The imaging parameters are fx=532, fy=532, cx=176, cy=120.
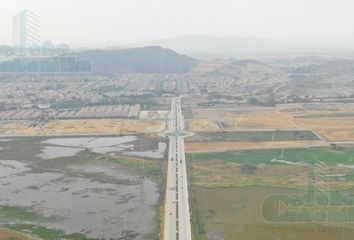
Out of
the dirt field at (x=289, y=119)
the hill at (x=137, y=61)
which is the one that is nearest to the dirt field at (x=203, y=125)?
the dirt field at (x=289, y=119)

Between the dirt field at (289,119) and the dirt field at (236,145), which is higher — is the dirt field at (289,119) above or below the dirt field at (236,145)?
above

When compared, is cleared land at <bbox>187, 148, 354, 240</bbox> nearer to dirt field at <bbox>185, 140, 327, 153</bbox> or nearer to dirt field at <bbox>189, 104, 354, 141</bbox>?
dirt field at <bbox>185, 140, 327, 153</bbox>

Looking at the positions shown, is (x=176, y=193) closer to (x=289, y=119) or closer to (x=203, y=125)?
(x=203, y=125)

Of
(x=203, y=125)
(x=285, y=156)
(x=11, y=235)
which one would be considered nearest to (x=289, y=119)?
(x=203, y=125)

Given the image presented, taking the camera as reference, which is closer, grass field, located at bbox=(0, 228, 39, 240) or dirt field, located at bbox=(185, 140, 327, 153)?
grass field, located at bbox=(0, 228, 39, 240)

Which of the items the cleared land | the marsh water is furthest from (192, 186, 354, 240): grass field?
the marsh water

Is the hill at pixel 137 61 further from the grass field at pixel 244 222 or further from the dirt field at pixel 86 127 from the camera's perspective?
the grass field at pixel 244 222
